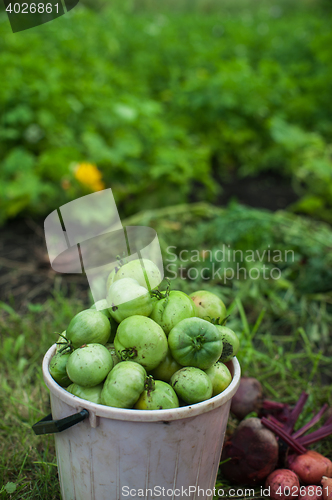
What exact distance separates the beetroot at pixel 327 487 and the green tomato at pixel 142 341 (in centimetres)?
71

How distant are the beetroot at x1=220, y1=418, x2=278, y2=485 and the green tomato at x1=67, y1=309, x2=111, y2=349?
25.9 inches

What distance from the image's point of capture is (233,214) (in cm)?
277

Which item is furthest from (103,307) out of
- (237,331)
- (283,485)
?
(237,331)

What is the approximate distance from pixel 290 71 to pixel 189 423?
659cm

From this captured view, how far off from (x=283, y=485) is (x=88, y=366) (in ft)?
2.62

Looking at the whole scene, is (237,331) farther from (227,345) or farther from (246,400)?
(227,345)

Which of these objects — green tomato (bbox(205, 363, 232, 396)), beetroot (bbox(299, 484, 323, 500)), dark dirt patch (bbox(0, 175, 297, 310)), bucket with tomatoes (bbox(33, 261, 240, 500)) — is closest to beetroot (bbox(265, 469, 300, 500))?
beetroot (bbox(299, 484, 323, 500))

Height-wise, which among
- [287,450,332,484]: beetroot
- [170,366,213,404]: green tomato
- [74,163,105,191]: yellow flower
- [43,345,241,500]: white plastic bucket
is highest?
[170,366,213,404]: green tomato

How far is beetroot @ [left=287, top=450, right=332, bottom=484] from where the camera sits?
139 centimetres

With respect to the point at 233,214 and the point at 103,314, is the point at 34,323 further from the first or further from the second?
the point at 233,214

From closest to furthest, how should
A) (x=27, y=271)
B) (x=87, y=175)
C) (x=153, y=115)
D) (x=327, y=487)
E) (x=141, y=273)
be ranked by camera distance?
(x=141, y=273)
(x=327, y=487)
(x=27, y=271)
(x=87, y=175)
(x=153, y=115)

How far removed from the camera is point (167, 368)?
115cm

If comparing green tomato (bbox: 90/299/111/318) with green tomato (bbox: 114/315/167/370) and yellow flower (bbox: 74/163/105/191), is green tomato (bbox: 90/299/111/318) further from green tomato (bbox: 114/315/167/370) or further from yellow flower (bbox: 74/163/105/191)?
yellow flower (bbox: 74/163/105/191)

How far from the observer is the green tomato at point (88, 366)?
103 cm
